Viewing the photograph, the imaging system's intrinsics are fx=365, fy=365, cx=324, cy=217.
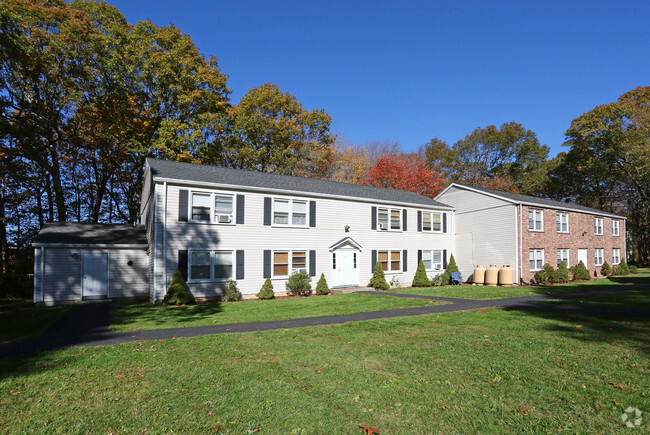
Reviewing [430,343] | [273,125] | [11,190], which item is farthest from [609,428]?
[11,190]

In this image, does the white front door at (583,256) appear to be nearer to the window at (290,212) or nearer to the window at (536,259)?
the window at (536,259)


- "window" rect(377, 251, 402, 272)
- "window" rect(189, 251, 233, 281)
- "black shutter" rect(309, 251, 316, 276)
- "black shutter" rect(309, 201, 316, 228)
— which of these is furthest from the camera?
"window" rect(377, 251, 402, 272)

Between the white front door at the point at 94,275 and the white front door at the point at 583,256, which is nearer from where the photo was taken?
the white front door at the point at 94,275

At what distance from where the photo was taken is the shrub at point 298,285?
1764 cm

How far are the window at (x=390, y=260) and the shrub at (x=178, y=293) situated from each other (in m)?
11.0

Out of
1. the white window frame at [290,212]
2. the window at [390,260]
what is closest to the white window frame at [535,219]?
the window at [390,260]

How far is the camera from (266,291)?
16.6 meters

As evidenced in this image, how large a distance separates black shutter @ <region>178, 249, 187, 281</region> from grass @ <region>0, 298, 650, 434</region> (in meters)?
8.42

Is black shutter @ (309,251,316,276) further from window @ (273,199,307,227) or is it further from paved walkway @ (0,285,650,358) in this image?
paved walkway @ (0,285,650,358)

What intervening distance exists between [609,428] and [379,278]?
1652 cm

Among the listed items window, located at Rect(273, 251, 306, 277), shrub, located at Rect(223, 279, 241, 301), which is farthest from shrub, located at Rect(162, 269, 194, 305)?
window, located at Rect(273, 251, 306, 277)

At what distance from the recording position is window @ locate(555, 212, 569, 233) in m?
25.1

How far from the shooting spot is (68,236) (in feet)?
53.4

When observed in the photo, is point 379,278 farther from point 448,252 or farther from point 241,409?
point 241,409
